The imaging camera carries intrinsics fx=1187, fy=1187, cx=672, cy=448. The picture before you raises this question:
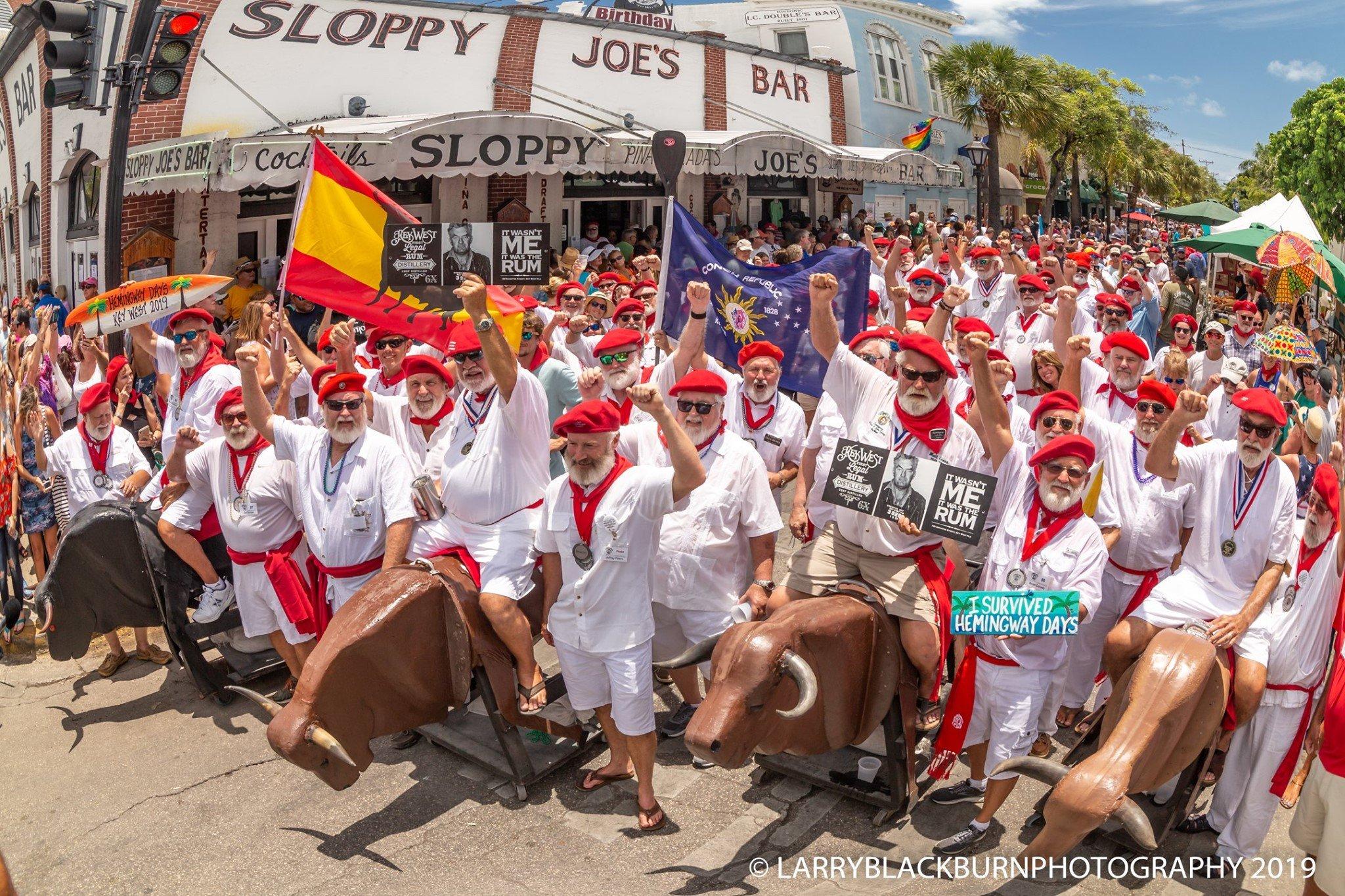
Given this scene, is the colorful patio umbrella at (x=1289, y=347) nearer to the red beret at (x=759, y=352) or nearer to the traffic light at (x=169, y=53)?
the red beret at (x=759, y=352)

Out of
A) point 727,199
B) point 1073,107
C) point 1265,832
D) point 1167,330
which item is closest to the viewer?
point 1265,832

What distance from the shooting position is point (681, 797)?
582cm

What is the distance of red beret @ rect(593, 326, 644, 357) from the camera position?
25.6ft

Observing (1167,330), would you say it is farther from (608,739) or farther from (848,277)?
(608,739)

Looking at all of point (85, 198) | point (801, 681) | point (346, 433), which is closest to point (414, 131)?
point (85, 198)

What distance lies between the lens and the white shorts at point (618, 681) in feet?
18.2

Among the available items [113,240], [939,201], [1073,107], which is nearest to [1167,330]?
[113,240]

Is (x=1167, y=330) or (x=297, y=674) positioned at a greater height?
(x=1167, y=330)

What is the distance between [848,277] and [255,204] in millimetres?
11869

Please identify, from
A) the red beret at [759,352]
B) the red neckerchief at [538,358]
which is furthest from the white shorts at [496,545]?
the red neckerchief at [538,358]

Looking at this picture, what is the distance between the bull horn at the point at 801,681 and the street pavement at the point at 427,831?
969 millimetres

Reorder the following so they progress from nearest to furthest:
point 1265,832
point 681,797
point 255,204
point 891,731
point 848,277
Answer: point 1265,832 → point 891,731 → point 681,797 → point 848,277 → point 255,204

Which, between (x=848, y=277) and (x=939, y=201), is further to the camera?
(x=939, y=201)

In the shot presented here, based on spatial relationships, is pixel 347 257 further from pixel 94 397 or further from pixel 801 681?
pixel 801 681
